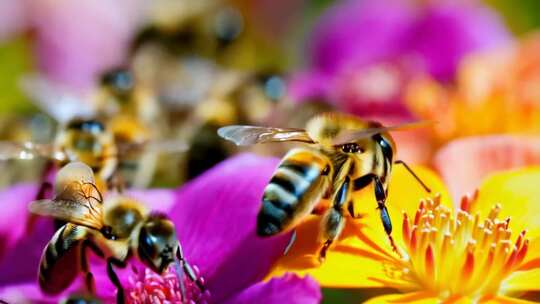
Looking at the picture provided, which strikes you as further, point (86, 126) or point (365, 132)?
point (86, 126)

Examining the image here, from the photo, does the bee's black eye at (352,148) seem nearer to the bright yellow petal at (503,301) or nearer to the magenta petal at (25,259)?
the bright yellow petal at (503,301)

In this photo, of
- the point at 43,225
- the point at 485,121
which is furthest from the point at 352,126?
the point at 485,121

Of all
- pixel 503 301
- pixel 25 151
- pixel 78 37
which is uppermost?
pixel 78 37

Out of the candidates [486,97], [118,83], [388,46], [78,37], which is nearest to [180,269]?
[118,83]

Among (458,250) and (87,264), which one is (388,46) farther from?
(87,264)

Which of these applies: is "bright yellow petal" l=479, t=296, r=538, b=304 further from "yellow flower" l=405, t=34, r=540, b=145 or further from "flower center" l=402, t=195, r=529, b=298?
"yellow flower" l=405, t=34, r=540, b=145

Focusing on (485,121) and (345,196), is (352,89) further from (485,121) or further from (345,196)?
(345,196)

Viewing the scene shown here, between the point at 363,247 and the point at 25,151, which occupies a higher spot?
the point at 25,151
